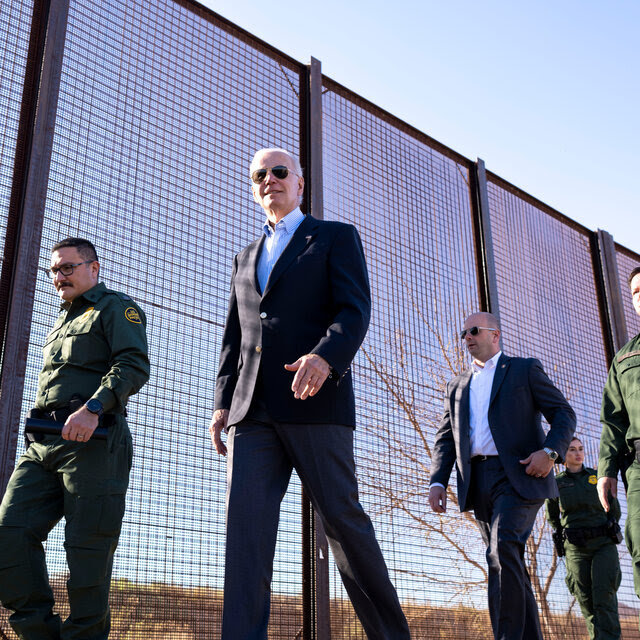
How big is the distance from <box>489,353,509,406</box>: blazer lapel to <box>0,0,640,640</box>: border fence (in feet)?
4.14

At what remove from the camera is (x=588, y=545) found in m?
6.62

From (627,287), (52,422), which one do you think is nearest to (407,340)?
(52,422)

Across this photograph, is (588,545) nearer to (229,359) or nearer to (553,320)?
(553,320)

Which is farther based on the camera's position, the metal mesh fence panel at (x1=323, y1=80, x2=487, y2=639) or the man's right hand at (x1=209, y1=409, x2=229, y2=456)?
the metal mesh fence panel at (x1=323, y1=80, x2=487, y2=639)

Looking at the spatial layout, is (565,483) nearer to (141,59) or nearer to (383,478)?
(383,478)


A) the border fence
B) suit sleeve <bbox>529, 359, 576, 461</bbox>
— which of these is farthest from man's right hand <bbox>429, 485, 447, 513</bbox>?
the border fence

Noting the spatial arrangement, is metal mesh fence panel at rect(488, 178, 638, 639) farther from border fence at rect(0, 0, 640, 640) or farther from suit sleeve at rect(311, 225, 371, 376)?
suit sleeve at rect(311, 225, 371, 376)

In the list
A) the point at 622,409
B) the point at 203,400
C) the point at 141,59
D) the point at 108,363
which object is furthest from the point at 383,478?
the point at 141,59

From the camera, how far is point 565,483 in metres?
6.91

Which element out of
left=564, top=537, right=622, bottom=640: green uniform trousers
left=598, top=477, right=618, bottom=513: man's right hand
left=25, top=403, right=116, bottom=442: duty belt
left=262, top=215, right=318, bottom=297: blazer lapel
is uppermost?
left=262, top=215, right=318, bottom=297: blazer lapel

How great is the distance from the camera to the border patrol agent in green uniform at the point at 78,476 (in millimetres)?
3117

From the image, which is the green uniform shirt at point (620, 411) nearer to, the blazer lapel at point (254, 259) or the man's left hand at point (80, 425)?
the blazer lapel at point (254, 259)

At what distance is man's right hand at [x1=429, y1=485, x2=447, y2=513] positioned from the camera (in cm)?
446

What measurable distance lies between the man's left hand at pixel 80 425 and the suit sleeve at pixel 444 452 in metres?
2.11
